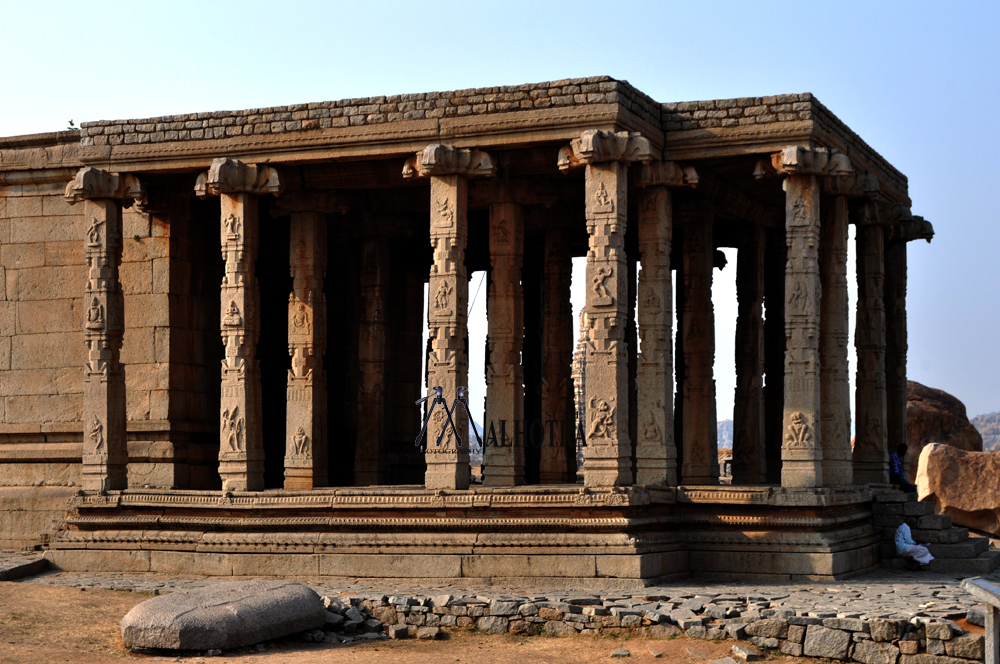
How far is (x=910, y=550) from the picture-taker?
747 inches

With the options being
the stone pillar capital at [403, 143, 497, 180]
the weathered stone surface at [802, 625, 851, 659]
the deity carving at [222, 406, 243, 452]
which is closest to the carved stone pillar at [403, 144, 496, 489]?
the stone pillar capital at [403, 143, 497, 180]

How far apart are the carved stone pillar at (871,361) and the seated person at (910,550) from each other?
2.10 meters

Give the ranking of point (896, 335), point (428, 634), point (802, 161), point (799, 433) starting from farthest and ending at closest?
point (896, 335), point (802, 161), point (799, 433), point (428, 634)

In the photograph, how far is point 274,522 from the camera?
725 inches

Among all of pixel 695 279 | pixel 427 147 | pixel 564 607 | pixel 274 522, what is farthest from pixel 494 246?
pixel 564 607

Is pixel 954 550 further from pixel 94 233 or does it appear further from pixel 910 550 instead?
pixel 94 233

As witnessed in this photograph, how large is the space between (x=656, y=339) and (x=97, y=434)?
8.52 m

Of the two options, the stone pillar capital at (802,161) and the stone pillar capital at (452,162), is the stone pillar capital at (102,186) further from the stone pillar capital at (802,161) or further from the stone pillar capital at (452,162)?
the stone pillar capital at (802,161)

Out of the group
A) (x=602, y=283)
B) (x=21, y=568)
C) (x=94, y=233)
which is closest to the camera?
(x=602, y=283)

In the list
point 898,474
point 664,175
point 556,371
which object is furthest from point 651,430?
point 898,474

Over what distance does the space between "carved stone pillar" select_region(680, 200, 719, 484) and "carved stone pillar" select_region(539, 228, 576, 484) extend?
209 cm

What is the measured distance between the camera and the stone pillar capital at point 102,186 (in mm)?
19578

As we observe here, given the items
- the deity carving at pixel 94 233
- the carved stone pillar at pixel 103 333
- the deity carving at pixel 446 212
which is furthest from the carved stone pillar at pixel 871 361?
the deity carving at pixel 94 233

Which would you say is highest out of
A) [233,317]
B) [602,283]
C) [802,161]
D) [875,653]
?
[802,161]
